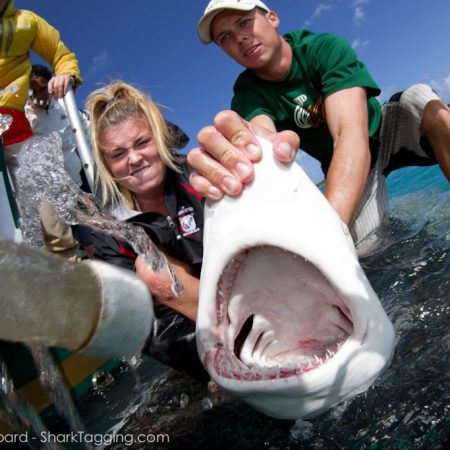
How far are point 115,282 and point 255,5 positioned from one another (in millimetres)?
2620

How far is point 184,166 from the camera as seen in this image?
Result: 2.65 m

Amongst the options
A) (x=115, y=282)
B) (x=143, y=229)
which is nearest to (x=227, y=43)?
(x=143, y=229)

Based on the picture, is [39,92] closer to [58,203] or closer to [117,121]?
[58,203]

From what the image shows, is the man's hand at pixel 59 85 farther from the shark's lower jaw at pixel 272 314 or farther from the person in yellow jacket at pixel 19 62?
the shark's lower jaw at pixel 272 314

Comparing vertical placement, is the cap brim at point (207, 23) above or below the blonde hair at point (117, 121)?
above

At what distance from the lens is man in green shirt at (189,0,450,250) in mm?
2646

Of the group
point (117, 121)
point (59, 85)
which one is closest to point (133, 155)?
point (117, 121)

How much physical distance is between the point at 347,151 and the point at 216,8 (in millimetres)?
1399

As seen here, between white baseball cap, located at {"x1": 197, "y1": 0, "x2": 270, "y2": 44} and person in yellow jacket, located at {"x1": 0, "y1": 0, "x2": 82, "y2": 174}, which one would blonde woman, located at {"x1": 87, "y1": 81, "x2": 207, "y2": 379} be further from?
person in yellow jacket, located at {"x1": 0, "y1": 0, "x2": 82, "y2": 174}

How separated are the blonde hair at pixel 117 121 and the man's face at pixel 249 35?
2.74ft

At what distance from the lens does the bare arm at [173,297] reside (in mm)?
2396

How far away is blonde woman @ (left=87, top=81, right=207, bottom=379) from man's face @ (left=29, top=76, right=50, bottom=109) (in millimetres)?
1483

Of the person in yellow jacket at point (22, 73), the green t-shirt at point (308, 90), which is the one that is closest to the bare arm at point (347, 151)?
the green t-shirt at point (308, 90)

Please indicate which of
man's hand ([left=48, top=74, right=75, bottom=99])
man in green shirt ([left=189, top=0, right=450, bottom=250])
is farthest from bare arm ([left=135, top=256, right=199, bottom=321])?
man's hand ([left=48, top=74, right=75, bottom=99])
